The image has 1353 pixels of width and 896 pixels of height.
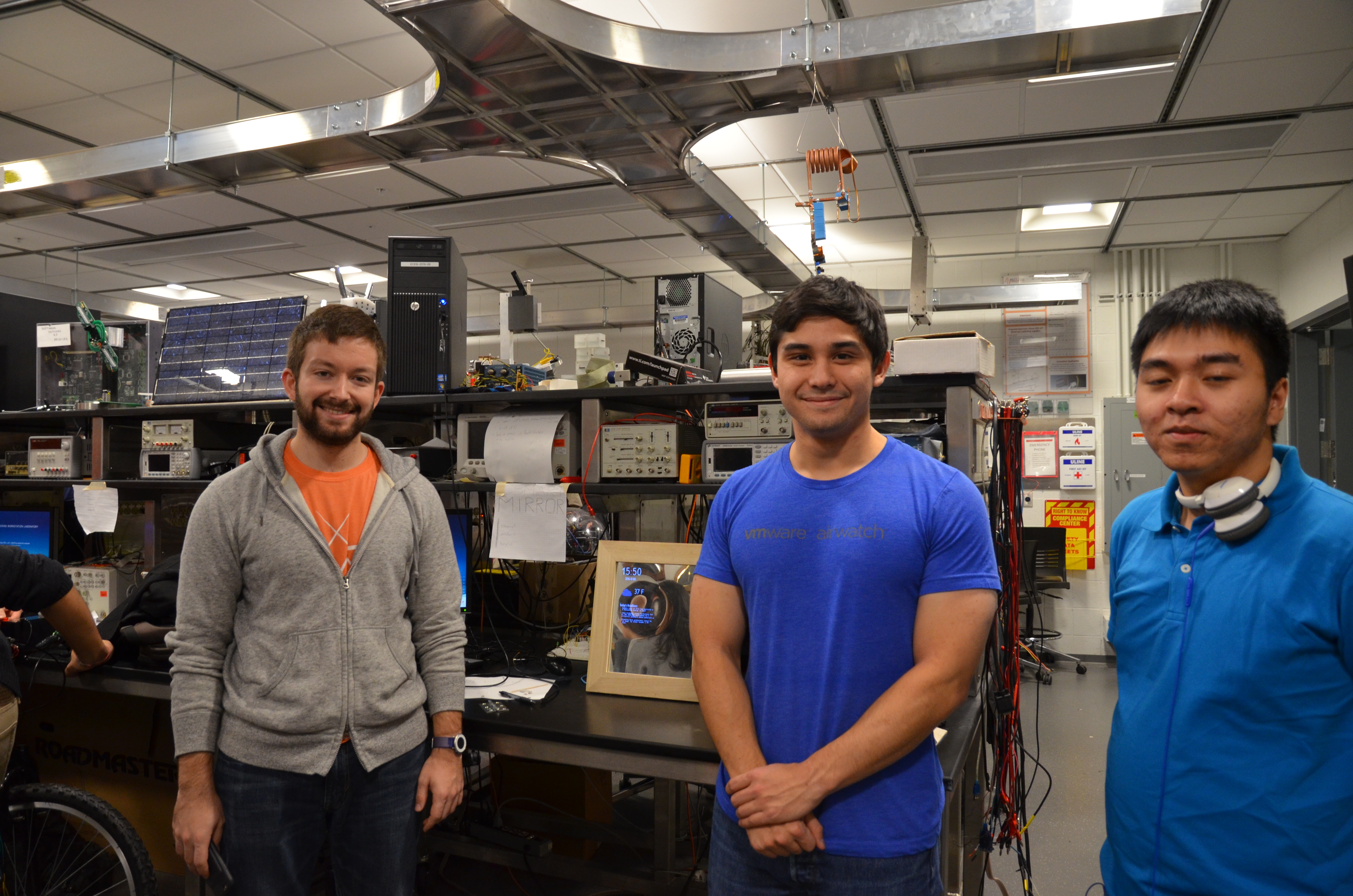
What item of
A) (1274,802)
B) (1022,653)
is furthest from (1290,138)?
Answer: (1274,802)

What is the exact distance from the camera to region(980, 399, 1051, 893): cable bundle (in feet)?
7.03

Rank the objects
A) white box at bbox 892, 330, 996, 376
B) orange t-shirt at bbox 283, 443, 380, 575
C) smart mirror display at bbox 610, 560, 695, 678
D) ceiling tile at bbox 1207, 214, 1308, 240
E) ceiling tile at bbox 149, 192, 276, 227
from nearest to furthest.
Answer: orange t-shirt at bbox 283, 443, 380, 575, white box at bbox 892, 330, 996, 376, smart mirror display at bbox 610, 560, 695, 678, ceiling tile at bbox 149, 192, 276, 227, ceiling tile at bbox 1207, 214, 1308, 240

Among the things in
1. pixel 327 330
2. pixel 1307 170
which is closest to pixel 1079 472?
pixel 1307 170

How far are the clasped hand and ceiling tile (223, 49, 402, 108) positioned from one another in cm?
341

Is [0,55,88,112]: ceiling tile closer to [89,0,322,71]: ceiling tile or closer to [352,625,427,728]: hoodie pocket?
[89,0,322,71]: ceiling tile

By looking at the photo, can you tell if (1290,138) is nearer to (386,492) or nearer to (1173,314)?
(1173,314)

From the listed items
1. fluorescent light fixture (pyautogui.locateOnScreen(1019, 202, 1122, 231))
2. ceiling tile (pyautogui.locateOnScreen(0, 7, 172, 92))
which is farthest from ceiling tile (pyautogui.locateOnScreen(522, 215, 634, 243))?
fluorescent light fixture (pyautogui.locateOnScreen(1019, 202, 1122, 231))

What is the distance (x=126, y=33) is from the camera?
332cm

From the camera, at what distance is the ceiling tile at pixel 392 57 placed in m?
3.38

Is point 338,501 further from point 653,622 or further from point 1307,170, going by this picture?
point 1307,170

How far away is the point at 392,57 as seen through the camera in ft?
11.5

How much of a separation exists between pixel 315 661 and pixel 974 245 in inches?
231

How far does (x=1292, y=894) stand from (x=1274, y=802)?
10cm

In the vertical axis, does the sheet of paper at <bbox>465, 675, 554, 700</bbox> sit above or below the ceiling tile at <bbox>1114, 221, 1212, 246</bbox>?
below
